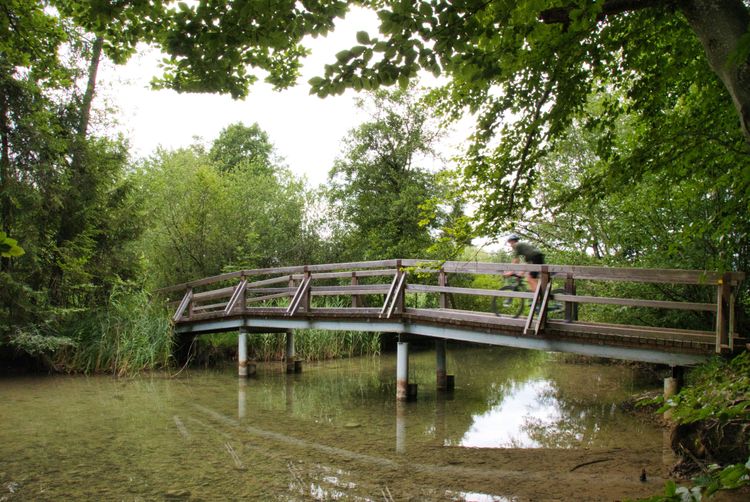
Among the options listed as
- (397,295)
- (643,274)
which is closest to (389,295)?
(397,295)

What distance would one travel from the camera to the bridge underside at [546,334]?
682 cm

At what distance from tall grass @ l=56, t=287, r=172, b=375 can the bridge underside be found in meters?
2.87

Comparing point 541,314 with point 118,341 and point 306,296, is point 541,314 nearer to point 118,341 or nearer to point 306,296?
point 306,296

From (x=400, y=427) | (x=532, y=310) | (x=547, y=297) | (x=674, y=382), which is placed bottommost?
(x=400, y=427)

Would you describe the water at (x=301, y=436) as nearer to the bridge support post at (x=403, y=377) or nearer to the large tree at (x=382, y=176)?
the bridge support post at (x=403, y=377)

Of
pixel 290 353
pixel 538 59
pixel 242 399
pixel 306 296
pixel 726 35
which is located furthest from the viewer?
pixel 290 353

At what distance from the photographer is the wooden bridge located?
259 inches

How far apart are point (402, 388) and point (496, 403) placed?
65.6 inches

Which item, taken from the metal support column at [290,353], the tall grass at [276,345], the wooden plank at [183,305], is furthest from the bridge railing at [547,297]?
the tall grass at [276,345]

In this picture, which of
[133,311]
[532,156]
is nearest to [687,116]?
[532,156]

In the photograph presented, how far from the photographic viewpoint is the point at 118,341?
42.2ft

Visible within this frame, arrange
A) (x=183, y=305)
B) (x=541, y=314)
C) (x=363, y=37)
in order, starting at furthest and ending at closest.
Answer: (x=183, y=305) → (x=541, y=314) → (x=363, y=37)

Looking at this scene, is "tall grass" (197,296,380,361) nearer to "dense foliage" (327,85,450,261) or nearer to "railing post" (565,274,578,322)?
"dense foliage" (327,85,450,261)

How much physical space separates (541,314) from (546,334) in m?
0.32
